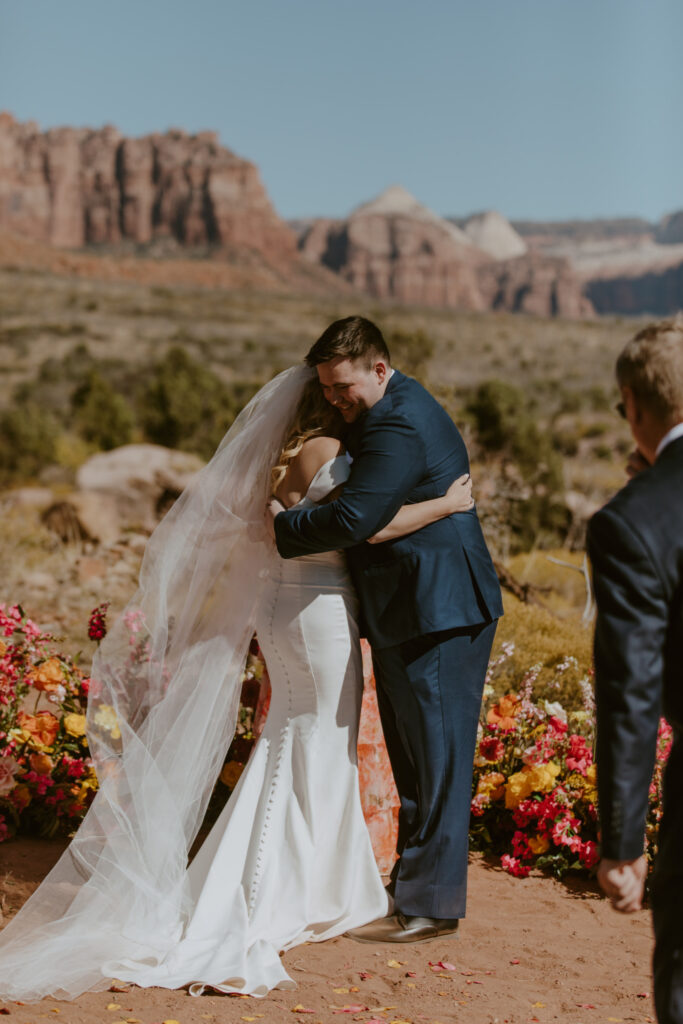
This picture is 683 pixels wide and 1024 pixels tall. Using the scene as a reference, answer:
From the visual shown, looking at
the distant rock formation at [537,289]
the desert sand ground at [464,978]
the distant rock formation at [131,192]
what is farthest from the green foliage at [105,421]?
the distant rock formation at [537,289]

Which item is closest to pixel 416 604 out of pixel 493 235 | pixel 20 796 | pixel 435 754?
pixel 435 754

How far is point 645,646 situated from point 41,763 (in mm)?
3264

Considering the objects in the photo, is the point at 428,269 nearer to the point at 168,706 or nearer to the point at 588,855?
the point at 588,855

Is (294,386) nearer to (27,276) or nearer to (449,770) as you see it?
(449,770)

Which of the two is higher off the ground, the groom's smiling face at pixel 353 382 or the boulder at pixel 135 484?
the groom's smiling face at pixel 353 382

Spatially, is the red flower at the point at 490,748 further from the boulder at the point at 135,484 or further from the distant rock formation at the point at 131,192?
the distant rock formation at the point at 131,192

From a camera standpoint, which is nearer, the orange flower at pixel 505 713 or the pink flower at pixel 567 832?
the pink flower at pixel 567 832

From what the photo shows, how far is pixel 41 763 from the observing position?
14.3 ft

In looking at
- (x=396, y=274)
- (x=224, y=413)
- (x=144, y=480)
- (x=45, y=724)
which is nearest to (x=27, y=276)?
(x=224, y=413)

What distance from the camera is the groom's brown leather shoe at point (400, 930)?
348cm

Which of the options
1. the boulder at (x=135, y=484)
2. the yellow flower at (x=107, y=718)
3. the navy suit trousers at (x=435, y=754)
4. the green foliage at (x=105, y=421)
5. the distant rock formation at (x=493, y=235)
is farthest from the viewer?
the distant rock formation at (x=493, y=235)

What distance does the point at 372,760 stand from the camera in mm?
3957

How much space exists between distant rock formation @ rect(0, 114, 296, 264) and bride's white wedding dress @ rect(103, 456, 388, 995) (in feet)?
327

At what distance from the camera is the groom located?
3.29 metres
